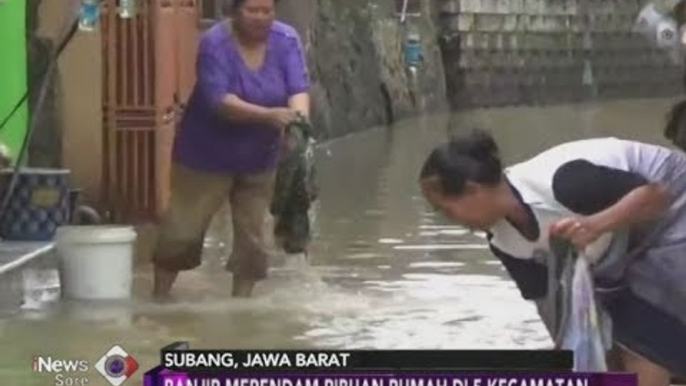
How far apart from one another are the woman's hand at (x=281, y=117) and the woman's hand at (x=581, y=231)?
4278mm

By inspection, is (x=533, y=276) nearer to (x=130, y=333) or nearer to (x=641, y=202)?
(x=641, y=202)

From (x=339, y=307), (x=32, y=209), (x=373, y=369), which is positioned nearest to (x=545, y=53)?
(x=32, y=209)

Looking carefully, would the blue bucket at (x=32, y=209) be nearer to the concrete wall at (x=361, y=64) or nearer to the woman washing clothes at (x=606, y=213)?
the woman washing clothes at (x=606, y=213)

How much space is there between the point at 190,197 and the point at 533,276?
4.53 m

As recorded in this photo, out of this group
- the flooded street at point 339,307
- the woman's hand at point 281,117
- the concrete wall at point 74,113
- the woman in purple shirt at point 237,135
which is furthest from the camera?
the concrete wall at point 74,113

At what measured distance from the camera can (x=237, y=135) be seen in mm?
8750

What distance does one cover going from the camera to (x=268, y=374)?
387cm

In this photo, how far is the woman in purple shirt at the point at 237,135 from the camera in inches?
340

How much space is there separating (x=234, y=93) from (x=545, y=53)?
25887 mm

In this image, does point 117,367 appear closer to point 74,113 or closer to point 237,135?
point 237,135

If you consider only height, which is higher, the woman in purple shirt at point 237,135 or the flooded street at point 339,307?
the woman in purple shirt at point 237,135

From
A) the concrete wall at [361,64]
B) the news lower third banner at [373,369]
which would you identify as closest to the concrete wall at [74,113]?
the concrete wall at [361,64]

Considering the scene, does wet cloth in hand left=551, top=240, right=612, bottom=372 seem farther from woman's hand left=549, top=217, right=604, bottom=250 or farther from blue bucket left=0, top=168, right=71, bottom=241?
blue bucket left=0, top=168, right=71, bottom=241

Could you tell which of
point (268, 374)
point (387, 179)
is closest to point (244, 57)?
point (268, 374)
